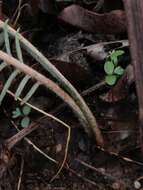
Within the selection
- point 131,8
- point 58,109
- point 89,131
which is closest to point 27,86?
point 58,109

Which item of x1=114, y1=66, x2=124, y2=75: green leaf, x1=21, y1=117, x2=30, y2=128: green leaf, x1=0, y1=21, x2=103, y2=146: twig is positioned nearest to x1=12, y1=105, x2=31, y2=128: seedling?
x1=21, y1=117, x2=30, y2=128: green leaf

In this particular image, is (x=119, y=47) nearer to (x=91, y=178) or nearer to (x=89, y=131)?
(x=89, y=131)

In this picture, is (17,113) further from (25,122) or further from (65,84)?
(65,84)

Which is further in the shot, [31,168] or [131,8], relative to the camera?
[31,168]

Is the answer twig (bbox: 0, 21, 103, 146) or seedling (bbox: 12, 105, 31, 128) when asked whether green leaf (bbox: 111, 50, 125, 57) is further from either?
seedling (bbox: 12, 105, 31, 128)

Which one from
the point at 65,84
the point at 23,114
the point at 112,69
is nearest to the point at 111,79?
the point at 112,69

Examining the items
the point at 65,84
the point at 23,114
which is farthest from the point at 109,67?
the point at 23,114

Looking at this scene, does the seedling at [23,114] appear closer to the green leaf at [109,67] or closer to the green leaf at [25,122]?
the green leaf at [25,122]

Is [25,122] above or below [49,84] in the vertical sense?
below

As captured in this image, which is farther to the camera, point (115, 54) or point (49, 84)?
point (115, 54)

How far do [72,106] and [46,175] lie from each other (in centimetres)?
23

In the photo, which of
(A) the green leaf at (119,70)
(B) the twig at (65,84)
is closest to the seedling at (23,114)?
(B) the twig at (65,84)

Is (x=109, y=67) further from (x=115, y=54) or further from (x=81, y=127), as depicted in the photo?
(x=81, y=127)

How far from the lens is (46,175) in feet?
4.10
